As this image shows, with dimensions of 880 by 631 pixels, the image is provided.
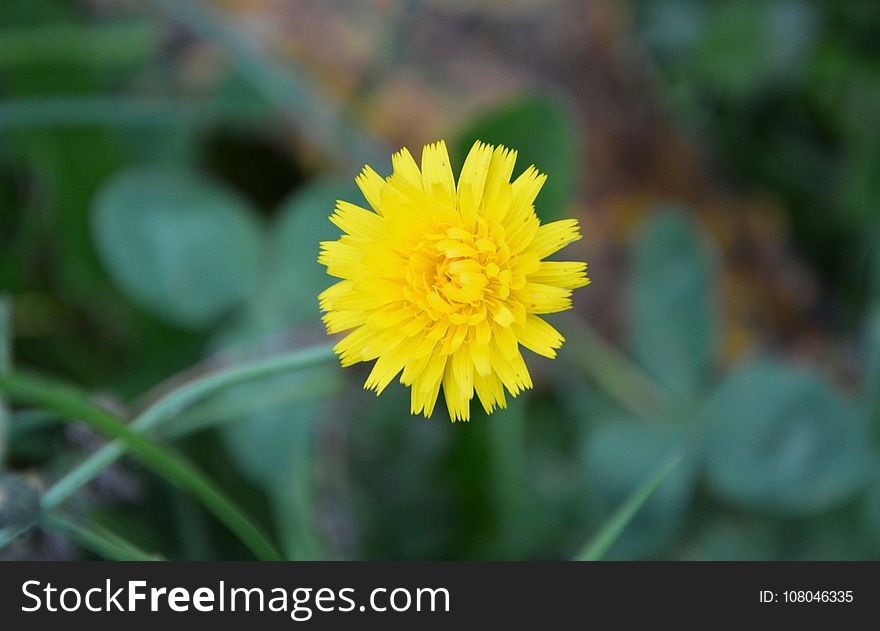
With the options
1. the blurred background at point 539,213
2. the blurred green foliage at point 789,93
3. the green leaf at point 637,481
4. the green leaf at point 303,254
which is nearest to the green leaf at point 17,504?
the blurred background at point 539,213

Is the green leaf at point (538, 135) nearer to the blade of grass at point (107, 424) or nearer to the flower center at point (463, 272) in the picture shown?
the flower center at point (463, 272)

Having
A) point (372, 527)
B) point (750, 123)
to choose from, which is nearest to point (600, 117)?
point (750, 123)

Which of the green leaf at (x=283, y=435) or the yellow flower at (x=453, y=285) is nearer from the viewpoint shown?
the yellow flower at (x=453, y=285)

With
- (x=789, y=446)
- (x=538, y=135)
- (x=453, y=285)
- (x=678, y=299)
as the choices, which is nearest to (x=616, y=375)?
(x=678, y=299)

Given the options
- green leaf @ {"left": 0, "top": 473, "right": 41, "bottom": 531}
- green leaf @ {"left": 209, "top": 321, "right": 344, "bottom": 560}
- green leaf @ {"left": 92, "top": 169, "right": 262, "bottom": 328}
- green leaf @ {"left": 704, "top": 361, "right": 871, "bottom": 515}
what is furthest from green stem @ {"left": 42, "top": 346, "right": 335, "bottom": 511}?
green leaf @ {"left": 704, "top": 361, "right": 871, "bottom": 515}

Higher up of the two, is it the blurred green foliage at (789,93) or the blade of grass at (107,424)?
the blurred green foliage at (789,93)

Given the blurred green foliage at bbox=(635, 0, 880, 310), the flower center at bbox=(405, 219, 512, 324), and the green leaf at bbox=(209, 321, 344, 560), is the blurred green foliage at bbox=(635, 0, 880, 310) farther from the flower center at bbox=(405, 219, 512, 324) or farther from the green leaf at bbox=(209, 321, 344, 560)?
the flower center at bbox=(405, 219, 512, 324)

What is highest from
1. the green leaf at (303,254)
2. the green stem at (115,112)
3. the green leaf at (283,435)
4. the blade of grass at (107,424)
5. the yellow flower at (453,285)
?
the green stem at (115,112)

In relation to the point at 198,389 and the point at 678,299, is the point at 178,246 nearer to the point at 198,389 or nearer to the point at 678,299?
the point at 198,389
